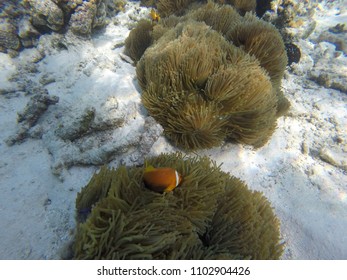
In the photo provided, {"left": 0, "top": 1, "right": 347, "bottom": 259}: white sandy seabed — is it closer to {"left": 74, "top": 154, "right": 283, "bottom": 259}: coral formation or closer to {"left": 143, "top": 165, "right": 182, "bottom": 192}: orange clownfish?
{"left": 74, "top": 154, "right": 283, "bottom": 259}: coral formation

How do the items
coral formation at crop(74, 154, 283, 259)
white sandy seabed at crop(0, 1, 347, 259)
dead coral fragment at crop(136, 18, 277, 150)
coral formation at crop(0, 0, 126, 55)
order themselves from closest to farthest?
coral formation at crop(74, 154, 283, 259), white sandy seabed at crop(0, 1, 347, 259), dead coral fragment at crop(136, 18, 277, 150), coral formation at crop(0, 0, 126, 55)

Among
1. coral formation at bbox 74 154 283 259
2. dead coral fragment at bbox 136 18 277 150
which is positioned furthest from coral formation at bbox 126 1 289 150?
coral formation at bbox 74 154 283 259

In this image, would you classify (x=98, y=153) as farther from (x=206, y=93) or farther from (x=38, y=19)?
(x=38, y=19)

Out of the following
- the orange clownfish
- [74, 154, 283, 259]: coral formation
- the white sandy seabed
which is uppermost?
the orange clownfish

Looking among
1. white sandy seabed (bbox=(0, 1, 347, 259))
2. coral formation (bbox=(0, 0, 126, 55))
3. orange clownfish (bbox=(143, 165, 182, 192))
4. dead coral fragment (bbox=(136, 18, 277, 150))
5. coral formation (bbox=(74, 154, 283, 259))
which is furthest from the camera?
coral formation (bbox=(0, 0, 126, 55))

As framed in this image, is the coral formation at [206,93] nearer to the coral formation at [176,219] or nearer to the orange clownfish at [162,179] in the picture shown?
the coral formation at [176,219]
